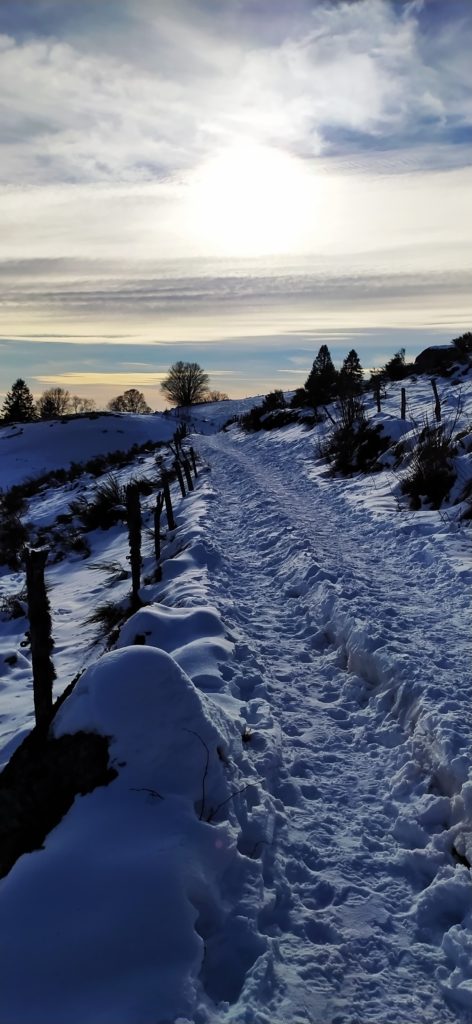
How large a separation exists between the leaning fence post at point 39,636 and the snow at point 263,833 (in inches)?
9.5

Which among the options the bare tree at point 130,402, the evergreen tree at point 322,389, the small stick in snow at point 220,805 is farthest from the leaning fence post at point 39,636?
the bare tree at point 130,402

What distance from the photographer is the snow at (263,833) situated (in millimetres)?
2637

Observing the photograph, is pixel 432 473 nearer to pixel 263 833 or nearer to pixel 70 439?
pixel 263 833

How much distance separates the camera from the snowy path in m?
2.79

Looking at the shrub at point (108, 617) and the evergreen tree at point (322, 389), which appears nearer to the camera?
the shrub at point (108, 617)

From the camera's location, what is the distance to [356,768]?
4281 millimetres

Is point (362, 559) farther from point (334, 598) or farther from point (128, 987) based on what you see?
point (128, 987)

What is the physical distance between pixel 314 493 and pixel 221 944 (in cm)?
1192

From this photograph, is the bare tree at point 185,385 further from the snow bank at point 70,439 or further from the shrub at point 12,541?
the shrub at point 12,541

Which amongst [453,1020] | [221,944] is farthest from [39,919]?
[453,1020]

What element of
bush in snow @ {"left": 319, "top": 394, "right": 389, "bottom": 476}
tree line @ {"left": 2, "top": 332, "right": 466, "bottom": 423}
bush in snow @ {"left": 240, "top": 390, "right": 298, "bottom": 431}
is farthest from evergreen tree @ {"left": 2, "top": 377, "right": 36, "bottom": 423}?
bush in snow @ {"left": 319, "top": 394, "right": 389, "bottom": 476}

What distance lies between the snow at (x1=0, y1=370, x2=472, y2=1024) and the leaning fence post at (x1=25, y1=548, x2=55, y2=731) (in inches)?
9.5

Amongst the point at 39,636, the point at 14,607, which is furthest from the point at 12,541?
the point at 39,636

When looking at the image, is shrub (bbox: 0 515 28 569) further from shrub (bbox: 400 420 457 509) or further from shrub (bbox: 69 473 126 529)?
shrub (bbox: 400 420 457 509)
